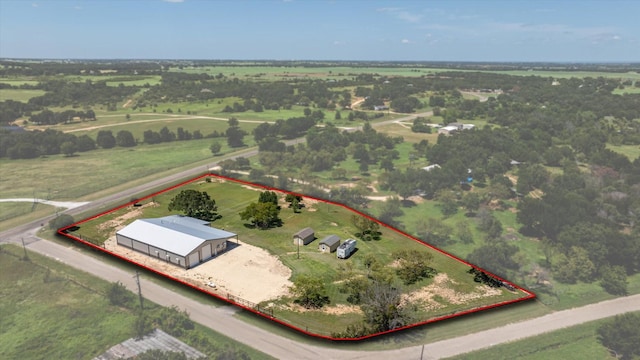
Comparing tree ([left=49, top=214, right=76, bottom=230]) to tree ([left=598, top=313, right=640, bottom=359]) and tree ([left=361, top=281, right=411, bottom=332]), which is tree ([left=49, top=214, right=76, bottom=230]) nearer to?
tree ([left=361, top=281, right=411, bottom=332])

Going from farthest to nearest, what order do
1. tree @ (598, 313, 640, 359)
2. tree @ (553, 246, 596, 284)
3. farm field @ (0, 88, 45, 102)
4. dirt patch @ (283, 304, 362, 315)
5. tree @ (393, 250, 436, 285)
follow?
farm field @ (0, 88, 45, 102) → tree @ (553, 246, 596, 284) → tree @ (598, 313, 640, 359) → tree @ (393, 250, 436, 285) → dirt patch @ (283, 304, 362, 315)

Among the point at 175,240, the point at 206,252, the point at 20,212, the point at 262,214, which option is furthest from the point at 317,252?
the point at 20,212

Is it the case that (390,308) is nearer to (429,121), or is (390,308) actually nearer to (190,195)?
(190,195)

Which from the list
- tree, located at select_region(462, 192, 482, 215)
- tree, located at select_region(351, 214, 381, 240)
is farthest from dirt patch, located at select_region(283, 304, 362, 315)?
tree, located at select_region(462, 192, 482, 215)

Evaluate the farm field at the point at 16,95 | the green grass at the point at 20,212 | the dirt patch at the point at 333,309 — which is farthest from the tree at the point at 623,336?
the farm field at the point at 16,95

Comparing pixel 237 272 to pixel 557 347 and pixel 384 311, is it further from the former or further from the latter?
pixel 557 347
